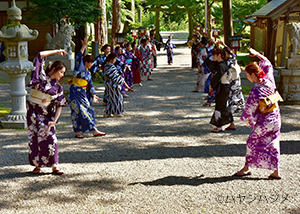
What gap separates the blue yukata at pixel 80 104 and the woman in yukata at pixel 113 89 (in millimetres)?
1660

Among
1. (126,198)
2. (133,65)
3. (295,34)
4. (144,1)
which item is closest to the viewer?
(126,198)

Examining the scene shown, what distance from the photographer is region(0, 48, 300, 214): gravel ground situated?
4777 millimetres

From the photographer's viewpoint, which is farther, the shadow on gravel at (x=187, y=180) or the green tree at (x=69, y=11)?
the green tree at (x=69, y=11)

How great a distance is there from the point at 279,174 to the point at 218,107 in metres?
2.76

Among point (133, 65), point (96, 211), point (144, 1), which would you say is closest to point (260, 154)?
point (96, 211)

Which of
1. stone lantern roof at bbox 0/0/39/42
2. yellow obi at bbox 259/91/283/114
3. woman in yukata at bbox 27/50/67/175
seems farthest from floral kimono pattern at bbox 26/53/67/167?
stone lantern roof at bbox 0/0/39/42

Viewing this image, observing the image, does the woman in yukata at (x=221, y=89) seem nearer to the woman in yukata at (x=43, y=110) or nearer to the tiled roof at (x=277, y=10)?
the woman in yukata at (x=43, y=110)

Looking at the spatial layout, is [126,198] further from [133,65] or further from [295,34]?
[133,65]

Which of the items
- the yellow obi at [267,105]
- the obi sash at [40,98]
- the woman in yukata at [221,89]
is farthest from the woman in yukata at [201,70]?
the obi sash at [40,98]

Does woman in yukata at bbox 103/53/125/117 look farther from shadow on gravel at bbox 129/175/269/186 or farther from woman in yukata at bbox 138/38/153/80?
woman in yukata at bbox 138/38/153/80

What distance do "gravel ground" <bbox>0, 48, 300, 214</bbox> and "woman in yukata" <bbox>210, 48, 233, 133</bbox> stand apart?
28 cm

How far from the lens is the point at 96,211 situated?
15.1 ft

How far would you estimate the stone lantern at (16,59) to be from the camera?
8.71 m

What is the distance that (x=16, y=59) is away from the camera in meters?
8.84
